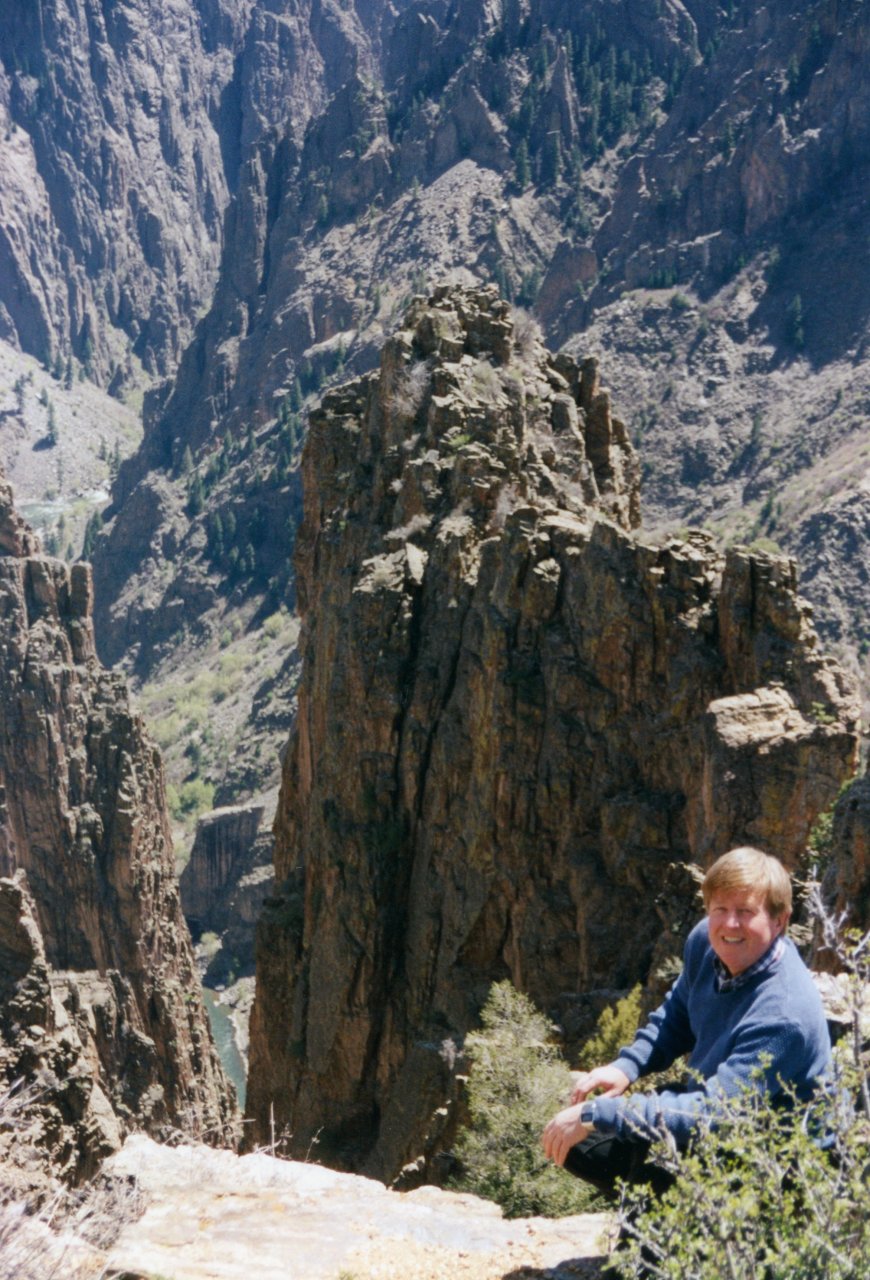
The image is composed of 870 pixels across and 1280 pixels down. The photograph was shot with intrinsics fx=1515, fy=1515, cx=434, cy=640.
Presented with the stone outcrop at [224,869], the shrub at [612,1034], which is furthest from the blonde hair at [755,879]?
the stone outcrop at [224,869]

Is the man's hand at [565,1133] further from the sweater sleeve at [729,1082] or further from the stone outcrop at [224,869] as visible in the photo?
the stone outcrop at [224,869]

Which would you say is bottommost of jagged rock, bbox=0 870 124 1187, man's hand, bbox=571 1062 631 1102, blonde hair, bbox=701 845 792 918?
jagged rock, bbox=0 870 124 1187

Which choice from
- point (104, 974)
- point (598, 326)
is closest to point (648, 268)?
point (598, 326)

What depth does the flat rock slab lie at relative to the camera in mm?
9914

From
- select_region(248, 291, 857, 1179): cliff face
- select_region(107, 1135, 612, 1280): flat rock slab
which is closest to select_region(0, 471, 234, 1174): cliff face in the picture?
select_region(248, 291, 857, 1179): cliff face

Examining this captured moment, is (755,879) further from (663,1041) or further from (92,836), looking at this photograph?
(92,836)

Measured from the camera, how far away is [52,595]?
81562 mm

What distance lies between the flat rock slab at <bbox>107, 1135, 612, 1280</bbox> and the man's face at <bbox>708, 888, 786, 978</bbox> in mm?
2288

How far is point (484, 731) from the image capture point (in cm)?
3325

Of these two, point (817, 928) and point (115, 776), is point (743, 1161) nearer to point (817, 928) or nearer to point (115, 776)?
point (817, 928)

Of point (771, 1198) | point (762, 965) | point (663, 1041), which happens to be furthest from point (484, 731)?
point (771, 1198)

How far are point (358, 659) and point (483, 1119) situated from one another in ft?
62.9

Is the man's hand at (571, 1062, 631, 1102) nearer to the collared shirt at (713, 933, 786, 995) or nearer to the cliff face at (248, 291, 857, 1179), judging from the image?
the collared shirt at (713, 933, 786, 995)

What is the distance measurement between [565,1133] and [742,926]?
1562 mm
